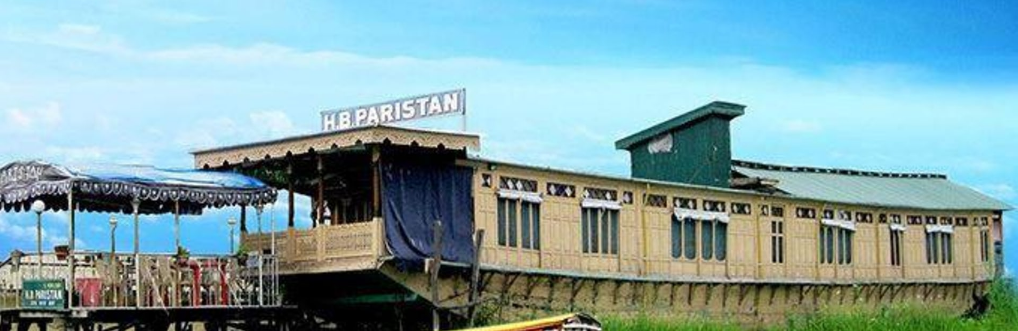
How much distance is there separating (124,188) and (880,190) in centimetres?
1961

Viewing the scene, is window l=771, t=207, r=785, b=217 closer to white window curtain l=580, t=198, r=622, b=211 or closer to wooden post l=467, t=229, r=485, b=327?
white window curtain l=580, t=198, r=622, b=211

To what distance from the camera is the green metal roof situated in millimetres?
32375

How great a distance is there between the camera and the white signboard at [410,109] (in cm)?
2389

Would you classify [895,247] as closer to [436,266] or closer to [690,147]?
[690,147]

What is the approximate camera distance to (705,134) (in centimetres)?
3266

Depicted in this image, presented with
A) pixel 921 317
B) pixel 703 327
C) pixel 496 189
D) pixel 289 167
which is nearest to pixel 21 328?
pixel 289 167

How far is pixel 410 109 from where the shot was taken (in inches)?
950

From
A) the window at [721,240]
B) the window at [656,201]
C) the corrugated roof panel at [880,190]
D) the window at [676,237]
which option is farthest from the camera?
the corrugated roof panel at [880,190]

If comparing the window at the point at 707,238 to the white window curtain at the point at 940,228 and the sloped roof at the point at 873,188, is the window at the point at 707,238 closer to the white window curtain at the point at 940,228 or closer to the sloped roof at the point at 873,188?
the sloped roof at the point at 873,188

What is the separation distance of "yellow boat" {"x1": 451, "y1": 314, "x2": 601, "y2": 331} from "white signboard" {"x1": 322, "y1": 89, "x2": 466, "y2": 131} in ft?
11.9

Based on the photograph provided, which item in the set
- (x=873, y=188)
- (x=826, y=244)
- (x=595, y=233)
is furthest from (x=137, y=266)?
(x=873, y=188)

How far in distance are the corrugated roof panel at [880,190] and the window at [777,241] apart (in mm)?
1006

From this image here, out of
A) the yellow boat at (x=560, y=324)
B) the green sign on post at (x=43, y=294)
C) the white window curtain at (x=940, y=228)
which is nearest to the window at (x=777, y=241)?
the white window curtain at (x=940, y=228)

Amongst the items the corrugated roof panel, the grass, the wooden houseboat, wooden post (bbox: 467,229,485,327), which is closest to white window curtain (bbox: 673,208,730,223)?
the wooden houseboat
